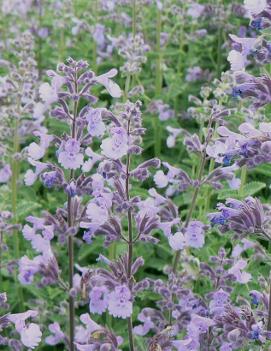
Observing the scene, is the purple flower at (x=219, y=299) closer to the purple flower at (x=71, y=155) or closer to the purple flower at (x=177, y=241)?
the purple flower at (x=177, y=241)

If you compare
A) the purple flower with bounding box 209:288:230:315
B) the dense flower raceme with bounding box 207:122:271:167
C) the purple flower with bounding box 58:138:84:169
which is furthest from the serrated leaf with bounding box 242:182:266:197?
the purple flower with bounding box 58:138:84:169

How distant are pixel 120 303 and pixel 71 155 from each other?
66 cm

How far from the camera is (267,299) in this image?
10.5 ft

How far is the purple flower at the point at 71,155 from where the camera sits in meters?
3.22

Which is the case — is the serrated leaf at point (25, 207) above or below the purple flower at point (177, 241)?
below

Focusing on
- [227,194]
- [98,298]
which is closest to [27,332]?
[98,298]

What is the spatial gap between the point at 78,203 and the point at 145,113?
103 inches

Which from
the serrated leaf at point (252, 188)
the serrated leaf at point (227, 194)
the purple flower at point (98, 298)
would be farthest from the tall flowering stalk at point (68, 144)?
the serrated leaf at point (252, 188)

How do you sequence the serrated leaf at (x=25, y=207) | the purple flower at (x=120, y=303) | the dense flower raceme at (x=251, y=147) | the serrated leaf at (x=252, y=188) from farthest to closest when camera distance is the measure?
1. the serrated leaf at (x=25, y=207)
2. the serrated leaf at (x=252, y=188)
3. the purple flower at (x=120, y=303)
4. the dense flower raceme at (x=251, y=147)

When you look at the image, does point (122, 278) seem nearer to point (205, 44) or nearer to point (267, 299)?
point (267, 299)

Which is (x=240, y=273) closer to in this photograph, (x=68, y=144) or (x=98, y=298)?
(x=98, y=298)

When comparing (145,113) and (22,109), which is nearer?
(22,109)

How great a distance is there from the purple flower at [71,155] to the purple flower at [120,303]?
56 cm

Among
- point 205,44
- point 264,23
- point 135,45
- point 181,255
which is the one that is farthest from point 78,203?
point 205,44
